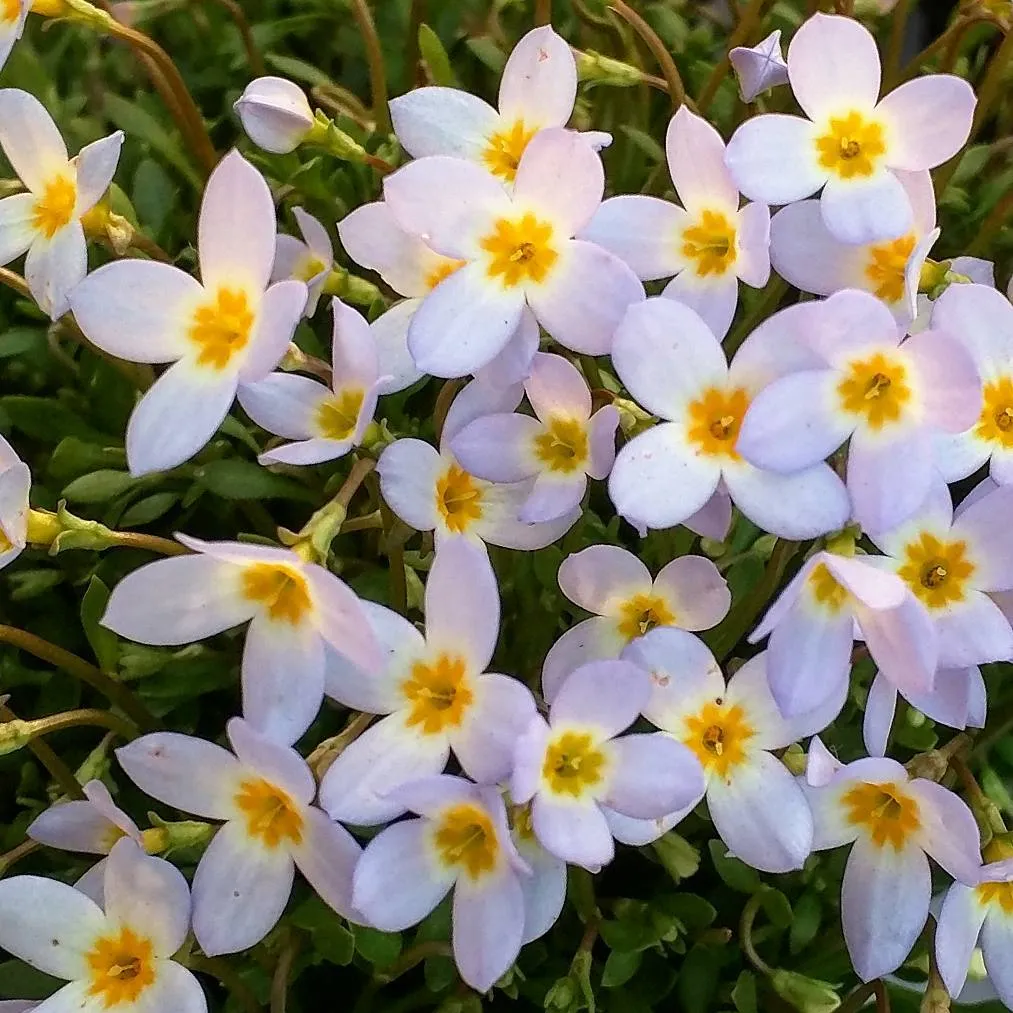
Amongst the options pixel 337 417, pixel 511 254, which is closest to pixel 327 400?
pixel 337 417

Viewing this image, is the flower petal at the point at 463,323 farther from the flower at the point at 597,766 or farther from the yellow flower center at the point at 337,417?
the flower at the point at 597,766

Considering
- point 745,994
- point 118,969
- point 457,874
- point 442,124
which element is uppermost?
point 442,124

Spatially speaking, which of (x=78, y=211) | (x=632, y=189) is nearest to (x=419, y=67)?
(x=632, y=189)

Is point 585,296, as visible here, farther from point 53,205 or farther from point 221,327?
point 53,205

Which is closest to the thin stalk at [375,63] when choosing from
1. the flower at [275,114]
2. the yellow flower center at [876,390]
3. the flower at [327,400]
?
the flower at [275,114]

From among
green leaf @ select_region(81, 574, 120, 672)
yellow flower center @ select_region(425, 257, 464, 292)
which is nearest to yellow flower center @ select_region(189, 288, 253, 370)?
yellow flower center @ select_region(425, 257, 464, 292)

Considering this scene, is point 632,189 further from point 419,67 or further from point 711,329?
Result: point 711,329

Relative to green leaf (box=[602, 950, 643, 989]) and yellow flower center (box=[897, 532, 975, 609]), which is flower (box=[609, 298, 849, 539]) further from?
green leaf (box=[602, 950, 643, 989])
